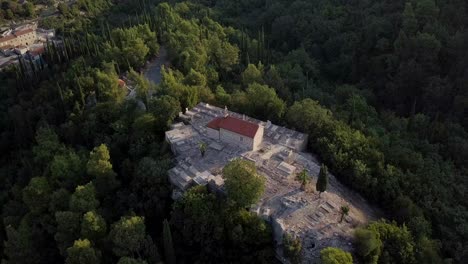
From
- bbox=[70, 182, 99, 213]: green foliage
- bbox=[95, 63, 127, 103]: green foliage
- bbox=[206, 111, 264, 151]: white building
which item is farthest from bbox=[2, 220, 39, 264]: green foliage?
bbox=[206, 111, 264, 151]: white building

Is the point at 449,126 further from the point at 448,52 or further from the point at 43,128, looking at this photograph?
the point at 43,128

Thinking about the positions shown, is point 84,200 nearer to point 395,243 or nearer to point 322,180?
point 322,180

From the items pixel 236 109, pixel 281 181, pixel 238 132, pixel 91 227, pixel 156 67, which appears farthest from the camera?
pixel 156 67

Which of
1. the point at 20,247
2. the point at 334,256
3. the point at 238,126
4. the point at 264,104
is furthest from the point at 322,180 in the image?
the point at 20,247

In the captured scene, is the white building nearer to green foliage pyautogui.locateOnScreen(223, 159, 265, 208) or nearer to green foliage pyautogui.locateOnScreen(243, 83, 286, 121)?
green foliage pyautogui.locateOnScreen(243, 83, 286, 121)

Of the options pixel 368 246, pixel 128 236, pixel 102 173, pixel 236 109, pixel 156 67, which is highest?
pixel 236 109
